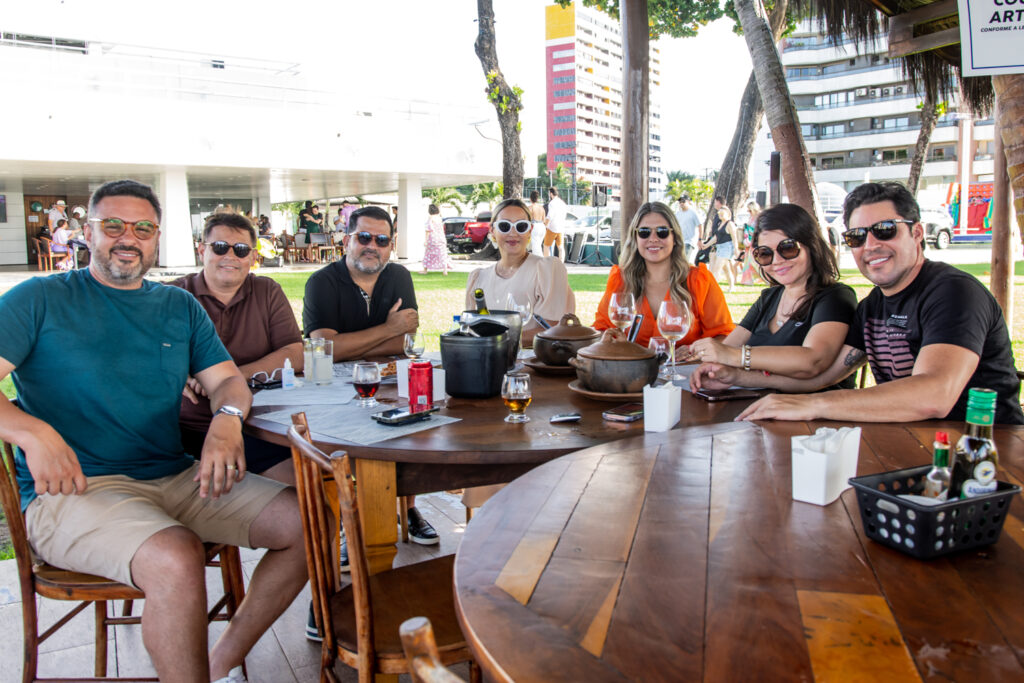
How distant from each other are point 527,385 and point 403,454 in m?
0.44

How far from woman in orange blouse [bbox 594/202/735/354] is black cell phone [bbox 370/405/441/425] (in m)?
1.84

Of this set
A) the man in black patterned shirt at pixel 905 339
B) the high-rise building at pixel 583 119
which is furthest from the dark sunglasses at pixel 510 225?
the high-rise building at pixel 583 119

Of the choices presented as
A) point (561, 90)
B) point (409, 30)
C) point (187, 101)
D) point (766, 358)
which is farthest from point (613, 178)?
point (766, 358)

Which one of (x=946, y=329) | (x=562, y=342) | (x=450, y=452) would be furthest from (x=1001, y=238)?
(x=450, y=452)

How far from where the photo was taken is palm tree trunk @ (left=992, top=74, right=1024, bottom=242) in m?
3.03

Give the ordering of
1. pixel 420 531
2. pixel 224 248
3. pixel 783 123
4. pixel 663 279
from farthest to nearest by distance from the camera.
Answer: pixel 783 123, pixel 663 279, pixel 420 531, pixel 224 248

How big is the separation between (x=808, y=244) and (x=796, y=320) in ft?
1.05

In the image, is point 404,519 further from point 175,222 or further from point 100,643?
point 175,222

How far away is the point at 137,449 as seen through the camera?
7.82 ft

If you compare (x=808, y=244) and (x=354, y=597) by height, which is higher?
(x=808, y=244)

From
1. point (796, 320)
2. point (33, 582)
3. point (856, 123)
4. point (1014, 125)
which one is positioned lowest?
point (33, 582)

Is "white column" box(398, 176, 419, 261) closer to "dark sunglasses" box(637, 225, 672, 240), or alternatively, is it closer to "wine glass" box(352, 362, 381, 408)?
"dark sunglasses" box(637, 225, 672, 240)

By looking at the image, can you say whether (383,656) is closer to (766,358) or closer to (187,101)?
(766,358)

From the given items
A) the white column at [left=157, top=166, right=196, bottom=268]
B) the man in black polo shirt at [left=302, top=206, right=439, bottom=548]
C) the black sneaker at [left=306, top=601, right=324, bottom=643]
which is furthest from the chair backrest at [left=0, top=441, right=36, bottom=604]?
the white column at [left=157, top=166, right=196, bottom=268]
